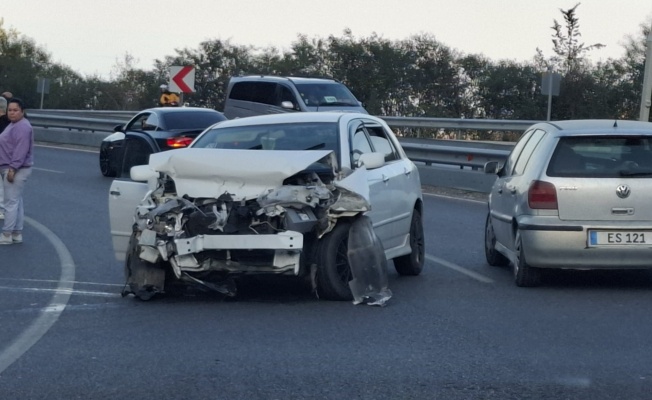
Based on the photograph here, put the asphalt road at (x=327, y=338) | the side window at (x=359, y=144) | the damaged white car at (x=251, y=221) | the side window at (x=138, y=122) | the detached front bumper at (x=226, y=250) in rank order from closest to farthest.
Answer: the asphalt road at (x=327, y=338), the detached front bumper at (x=226, y=250), the damaged white car at (x=251, y=221), the side window at (x=359, y=144), the side window at (x=138, y=122)

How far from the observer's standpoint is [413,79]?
53094 mm

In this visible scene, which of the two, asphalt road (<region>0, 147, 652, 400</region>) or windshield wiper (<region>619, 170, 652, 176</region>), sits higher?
windshield wiper (<region>619, 170, 652, 176</region>)

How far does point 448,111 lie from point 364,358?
138 feet

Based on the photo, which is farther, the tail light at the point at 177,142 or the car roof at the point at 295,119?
the tail light at the point at 177,142

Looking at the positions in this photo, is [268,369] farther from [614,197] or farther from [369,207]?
[614,197]

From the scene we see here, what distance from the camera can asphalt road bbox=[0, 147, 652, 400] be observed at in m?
6.75

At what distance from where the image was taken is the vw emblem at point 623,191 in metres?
10.4

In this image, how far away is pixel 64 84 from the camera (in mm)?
68438

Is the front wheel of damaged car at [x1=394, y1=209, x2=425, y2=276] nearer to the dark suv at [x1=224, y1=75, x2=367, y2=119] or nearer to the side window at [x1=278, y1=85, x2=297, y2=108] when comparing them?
the dark suv at [x1=224, y1=75, x2=367, y2=119]


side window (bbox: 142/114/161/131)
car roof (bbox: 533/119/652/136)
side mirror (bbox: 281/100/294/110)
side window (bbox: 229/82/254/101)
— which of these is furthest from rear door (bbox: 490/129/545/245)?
side window (bbox: 229/82/254/101)

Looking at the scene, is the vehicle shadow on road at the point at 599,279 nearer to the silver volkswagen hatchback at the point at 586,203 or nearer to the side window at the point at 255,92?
the silver volkswagen hatchback at the point at 586,203

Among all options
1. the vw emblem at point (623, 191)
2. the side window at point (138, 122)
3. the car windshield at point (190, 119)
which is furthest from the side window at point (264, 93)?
the vw emblem at point (623, 191)

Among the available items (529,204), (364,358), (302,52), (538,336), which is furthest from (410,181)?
(302,52)

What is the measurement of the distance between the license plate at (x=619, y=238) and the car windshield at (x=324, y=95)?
617 inches
